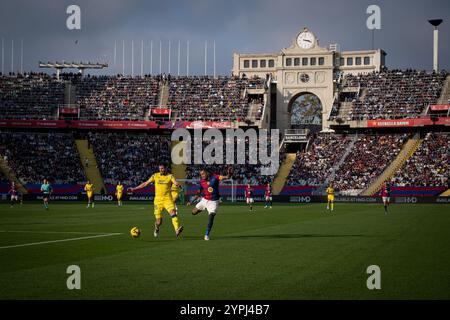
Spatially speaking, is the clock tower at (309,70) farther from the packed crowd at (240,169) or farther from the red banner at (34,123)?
the red banner at (34,123)

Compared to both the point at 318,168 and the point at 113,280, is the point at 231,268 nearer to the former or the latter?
the point at 113,280

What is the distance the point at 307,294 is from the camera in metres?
11.0

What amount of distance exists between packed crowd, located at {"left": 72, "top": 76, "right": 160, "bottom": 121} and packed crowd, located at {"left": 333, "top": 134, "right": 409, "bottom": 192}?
26572 millimetres

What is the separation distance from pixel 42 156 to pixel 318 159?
33.0m

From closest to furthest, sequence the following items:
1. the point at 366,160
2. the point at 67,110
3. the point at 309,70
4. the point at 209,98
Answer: the point at 366,160, the point at 67,110, the point at 209,98, the point at 309,70

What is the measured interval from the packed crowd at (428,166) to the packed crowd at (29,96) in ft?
144

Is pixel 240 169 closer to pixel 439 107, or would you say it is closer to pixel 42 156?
pixel 42 156

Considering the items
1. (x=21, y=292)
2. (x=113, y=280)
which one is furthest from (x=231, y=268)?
(x=21, y=292)

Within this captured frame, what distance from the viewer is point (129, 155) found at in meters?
80.7

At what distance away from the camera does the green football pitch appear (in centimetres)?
1126

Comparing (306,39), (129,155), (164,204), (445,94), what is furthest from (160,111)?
(164,204)

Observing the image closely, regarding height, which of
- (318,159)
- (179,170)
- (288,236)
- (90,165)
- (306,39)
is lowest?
(288,236)

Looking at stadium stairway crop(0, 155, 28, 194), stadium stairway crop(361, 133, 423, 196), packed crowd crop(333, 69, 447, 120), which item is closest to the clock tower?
packed crowd crop(333, 69, 447, 120)
